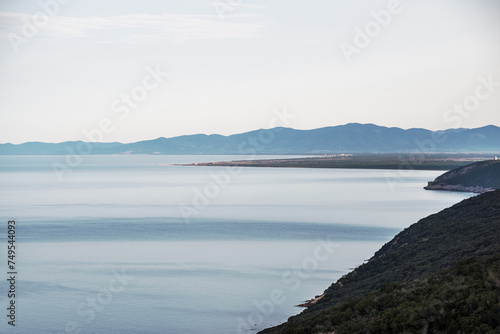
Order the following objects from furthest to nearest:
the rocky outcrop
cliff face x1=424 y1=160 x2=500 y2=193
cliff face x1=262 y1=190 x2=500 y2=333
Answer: the rocky outcrop, cliff face x1=424 y1=160 x2=500 y2=193, cliff face x1=262 y1=190 x2=500 y2=333

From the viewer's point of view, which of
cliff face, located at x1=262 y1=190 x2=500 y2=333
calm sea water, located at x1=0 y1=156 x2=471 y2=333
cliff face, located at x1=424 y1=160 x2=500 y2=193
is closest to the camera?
cliff face, located at x1=262 y1=190 x2=500 y2=333

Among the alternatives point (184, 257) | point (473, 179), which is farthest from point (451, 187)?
point (184, 257)

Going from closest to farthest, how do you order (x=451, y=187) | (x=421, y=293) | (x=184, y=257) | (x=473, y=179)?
(x=421, y=293)
(x=184, y=257)
(x=473, y=179)
(x=451, y=187)

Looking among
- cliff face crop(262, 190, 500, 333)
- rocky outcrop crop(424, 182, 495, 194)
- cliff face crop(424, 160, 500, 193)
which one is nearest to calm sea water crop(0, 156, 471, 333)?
cliff face crop(262, 190, 500, 333)

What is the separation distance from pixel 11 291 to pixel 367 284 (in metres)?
15.9

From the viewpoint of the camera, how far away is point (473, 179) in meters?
87.4

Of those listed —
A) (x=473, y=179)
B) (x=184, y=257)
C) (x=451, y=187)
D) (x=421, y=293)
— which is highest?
(x=451, y=187)

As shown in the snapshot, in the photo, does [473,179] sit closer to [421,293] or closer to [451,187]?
[451,187]

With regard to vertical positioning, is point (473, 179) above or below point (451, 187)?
below

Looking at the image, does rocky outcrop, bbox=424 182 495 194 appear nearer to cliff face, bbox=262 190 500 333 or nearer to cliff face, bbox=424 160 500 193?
cliff face, bbox=424 160 500 193

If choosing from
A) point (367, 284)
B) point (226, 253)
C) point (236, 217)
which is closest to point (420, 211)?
point (236, 217)

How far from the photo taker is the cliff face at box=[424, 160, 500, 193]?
8100 centimetres

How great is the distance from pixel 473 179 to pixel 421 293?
7441 centimetres

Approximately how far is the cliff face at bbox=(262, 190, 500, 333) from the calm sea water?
8.56ft
